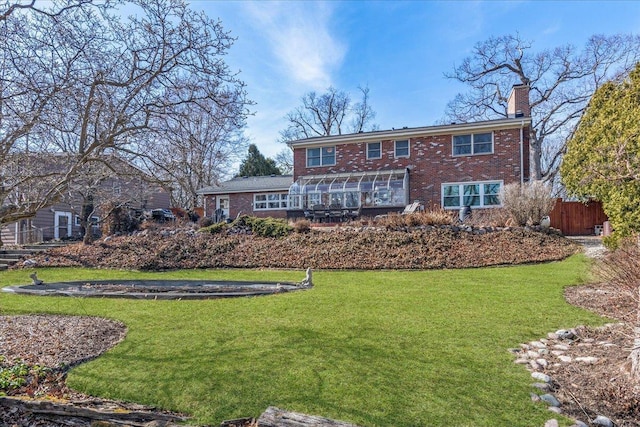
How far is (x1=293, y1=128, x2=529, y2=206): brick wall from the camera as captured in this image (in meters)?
17.9

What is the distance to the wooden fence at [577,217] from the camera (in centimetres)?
1816

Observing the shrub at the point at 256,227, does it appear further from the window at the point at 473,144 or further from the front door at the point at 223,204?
the window at the point at 473,144

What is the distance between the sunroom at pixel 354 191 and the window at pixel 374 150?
998mm

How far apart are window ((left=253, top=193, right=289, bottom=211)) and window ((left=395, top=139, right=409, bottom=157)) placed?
6.93m

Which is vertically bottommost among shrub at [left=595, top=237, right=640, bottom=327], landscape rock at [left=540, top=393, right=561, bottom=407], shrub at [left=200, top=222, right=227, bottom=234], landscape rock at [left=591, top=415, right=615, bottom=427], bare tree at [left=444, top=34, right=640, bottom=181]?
landscape rock at [left=591, top=415, right=615, bottom=427]

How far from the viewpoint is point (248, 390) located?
11.2 feet

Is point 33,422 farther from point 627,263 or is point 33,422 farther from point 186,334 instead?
point 627,263

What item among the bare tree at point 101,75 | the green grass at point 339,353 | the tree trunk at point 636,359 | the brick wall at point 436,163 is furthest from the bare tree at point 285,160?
the tree trunk at point 636,359

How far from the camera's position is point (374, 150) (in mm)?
20484

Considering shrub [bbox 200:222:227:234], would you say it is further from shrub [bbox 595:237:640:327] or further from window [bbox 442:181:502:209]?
shrub [bbox 595:237:640:327]

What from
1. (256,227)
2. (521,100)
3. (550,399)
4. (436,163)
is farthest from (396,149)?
(550,399)

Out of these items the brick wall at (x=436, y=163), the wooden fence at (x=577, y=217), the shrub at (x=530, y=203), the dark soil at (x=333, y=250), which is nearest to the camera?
the dark soil at (x=333, y=250)

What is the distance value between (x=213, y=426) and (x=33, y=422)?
1.52 meters

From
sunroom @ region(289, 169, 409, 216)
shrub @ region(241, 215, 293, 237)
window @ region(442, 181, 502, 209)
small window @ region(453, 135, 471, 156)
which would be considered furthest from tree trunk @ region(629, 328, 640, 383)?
small window @ region(453, 135, 471, 156)
